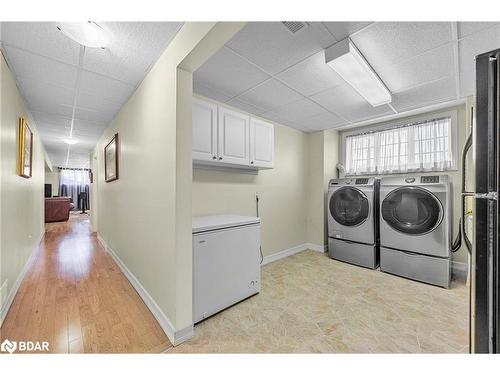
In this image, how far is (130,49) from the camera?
5.46 feet

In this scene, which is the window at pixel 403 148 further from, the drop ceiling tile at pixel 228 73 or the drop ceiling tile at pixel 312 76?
the drop ceiling tile at pixel 228 73

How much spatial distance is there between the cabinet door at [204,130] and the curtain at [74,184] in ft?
38.4

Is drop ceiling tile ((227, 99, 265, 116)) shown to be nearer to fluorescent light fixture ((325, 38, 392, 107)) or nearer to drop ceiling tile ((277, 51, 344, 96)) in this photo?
drop ceiling tile ((277, 51, 344, 96))

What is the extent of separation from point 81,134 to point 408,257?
5790mm

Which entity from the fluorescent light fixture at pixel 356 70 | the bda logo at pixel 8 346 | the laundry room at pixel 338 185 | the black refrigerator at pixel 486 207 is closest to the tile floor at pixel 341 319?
the laundry room at pixel 338 185

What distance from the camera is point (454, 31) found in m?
1.45

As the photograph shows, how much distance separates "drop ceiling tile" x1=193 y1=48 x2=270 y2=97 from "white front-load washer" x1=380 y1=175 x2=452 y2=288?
2.17 meters

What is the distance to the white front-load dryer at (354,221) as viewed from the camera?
9.68ft

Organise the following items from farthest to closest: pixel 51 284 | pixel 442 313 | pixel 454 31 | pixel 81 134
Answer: pixel 81 134
pixel 51 284
pixel 442 313
pixel 454 31

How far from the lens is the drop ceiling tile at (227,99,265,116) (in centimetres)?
264
